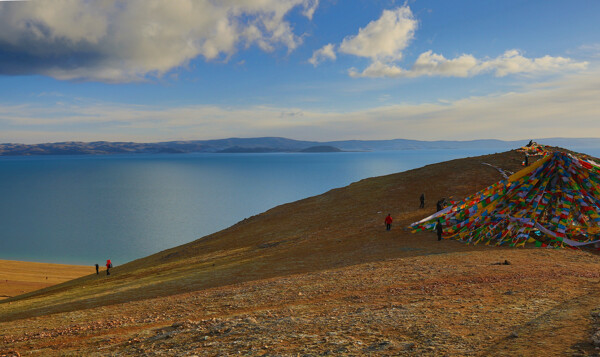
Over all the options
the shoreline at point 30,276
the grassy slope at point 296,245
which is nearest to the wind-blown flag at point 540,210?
the grassy slope at point 296,245

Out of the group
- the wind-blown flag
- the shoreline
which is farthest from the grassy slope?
the shoreline

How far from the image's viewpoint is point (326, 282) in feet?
61.2

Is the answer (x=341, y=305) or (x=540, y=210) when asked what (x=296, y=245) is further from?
(x=540, y=210)

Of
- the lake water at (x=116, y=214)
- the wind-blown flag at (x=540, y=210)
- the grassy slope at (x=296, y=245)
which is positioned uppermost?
the wind-blown flag at (x=540, y=210)

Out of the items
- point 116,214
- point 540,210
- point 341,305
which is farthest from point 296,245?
point 116,214

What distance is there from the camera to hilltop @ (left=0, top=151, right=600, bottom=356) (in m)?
10.0

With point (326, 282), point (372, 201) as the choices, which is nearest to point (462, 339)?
point (326, 282)

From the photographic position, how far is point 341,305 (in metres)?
14.3

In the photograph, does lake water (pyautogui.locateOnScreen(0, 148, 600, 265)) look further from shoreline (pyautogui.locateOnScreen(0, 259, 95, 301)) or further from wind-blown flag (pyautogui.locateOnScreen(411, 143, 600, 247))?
wind-blown flag (pyautogui.locateOnScreen(411, 143, 600, 247))

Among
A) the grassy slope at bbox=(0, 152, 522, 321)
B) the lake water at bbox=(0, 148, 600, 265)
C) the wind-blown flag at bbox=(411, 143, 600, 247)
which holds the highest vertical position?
the wind-blown flag at bbox=(411, 143, 600, 247)

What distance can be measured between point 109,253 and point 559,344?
263 ft

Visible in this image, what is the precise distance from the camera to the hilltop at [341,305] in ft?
32.9

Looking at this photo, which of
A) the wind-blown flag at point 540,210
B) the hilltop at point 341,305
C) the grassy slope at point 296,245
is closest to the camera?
the hilltop at point 341,305

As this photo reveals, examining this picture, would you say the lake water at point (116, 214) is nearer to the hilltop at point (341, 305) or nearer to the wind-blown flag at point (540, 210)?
the hilltop at point (341, 305)
